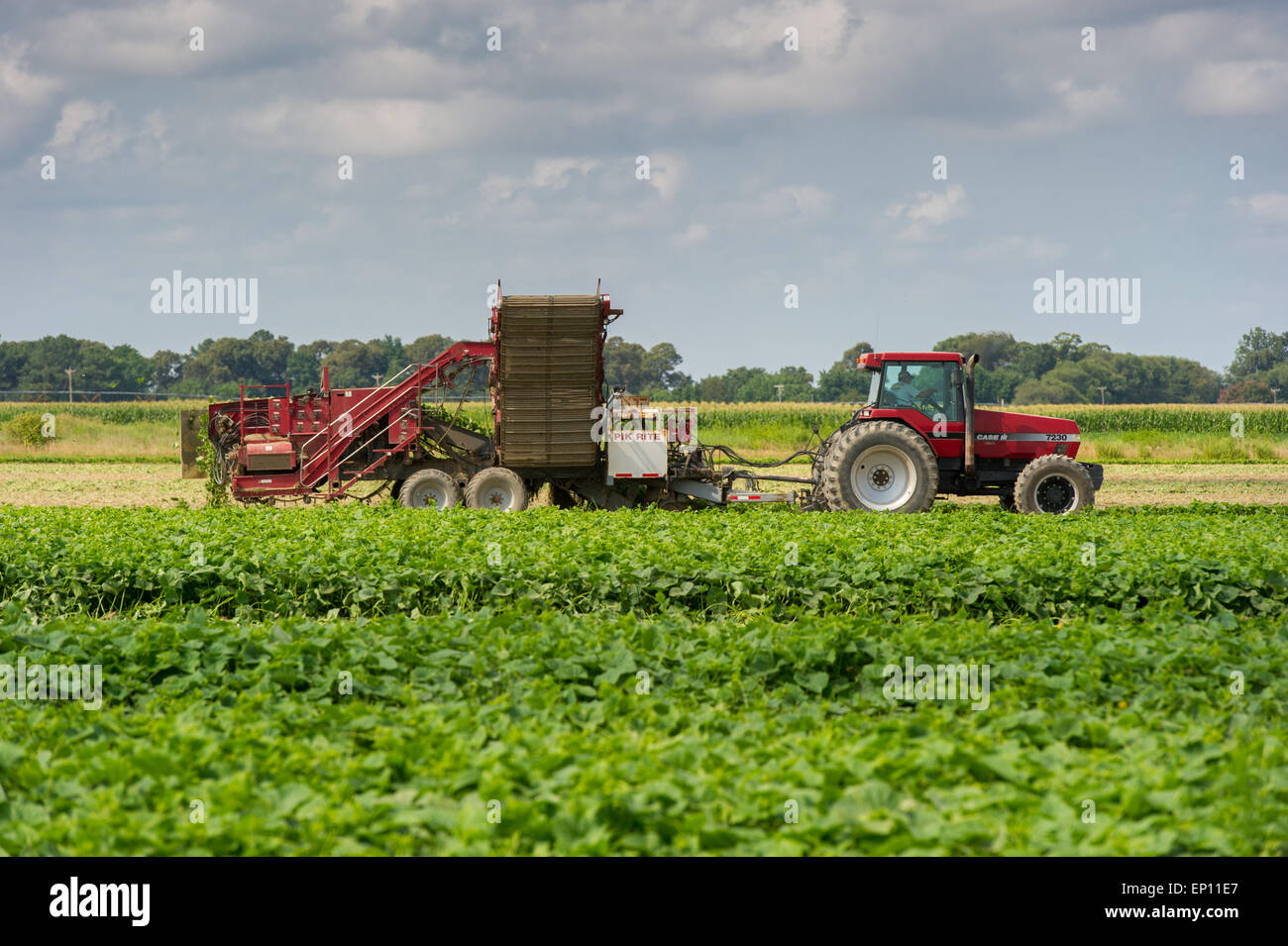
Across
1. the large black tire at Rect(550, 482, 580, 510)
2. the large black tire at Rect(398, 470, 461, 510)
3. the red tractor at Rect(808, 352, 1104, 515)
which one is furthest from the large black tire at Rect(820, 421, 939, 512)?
the large black tire at Rect(398, 470, 461, 510)

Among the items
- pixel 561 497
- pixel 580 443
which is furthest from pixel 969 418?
pixel 561 497

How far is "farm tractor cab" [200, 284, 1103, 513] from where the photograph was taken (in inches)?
548

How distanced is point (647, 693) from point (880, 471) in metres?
8.53

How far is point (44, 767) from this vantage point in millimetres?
4754

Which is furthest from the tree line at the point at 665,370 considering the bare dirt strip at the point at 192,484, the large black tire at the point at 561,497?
the large black tire at the point at 561,497

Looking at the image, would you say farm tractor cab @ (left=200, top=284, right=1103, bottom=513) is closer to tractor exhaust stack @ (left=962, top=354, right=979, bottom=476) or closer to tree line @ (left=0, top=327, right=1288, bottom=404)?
tractor exhaust stack @ (left=962, top=354, right=979, bottom=476)

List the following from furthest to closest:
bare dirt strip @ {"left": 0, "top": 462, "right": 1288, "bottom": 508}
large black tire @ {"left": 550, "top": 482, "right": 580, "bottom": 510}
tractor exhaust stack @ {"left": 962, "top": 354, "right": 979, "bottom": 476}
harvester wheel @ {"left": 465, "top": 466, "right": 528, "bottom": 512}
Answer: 1. bare dirt strip @ {"left": 0, "top": 462, "right": 1288, "bottom": 508}
2. large black tire @ {"left": 550, "top": 482, "right": 580, "bottom": 510}
3. harvester wheel @ {"left": 465, "top": 466, "right": 528, "bottom": 512}
4. tractor exhaust stack @ {"left": 962, "top": 354, "right": 979, "bottom": 476}

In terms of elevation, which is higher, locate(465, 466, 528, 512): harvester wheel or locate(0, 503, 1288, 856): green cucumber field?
locate(465, 466, 528, 512): harvester wheel

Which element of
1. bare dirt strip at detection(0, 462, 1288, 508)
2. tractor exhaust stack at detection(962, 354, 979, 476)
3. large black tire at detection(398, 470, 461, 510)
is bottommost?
bare dirt strip at detection(0, 462, 1288, 508)

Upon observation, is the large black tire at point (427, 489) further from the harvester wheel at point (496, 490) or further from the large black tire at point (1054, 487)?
the large black tire at point (1054, 487)

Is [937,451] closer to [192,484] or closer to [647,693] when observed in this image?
[647,693]

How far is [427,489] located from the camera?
48.7ft

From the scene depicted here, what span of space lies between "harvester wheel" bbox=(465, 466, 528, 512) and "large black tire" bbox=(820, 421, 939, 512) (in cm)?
388
